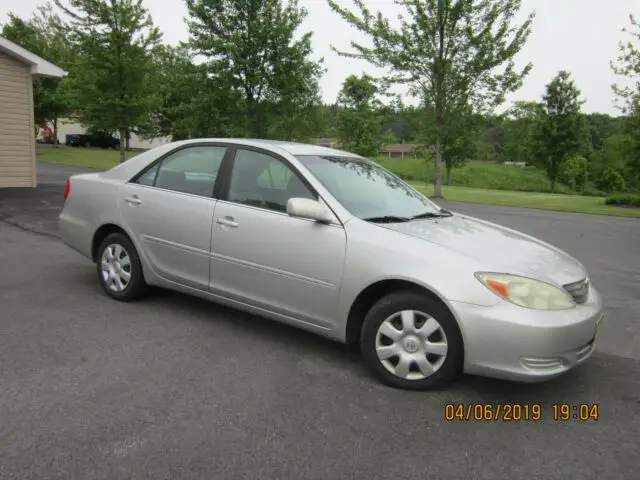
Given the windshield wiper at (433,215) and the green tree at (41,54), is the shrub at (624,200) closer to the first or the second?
the windshield wiper at (433,215)

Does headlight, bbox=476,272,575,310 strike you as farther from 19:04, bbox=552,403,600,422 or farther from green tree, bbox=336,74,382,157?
green tree, bbox=336,74,382,157

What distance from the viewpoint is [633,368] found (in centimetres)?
400

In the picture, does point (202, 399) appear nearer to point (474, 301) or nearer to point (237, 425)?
point (237, 425)

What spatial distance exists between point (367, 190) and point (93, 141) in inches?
2240

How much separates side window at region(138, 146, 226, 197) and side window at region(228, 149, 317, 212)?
0.23m

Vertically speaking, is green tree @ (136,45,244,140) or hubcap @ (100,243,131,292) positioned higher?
green tree @ (136,45,244,140)

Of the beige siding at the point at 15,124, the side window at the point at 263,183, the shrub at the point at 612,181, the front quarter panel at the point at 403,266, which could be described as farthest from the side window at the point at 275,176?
the shrub at the point at 612,181

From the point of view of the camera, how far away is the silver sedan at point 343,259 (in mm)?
3182

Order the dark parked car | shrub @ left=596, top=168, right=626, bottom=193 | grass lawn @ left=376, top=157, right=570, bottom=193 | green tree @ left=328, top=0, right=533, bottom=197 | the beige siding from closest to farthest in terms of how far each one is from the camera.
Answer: the beige siding < green tree @ left=328, top=0, right=533, bottom=197 < the dark parked car < grass lawn @ left=376, top=157, right=570, bottom=193 < shrub @ left=596, top=168, right=626, bottom=193

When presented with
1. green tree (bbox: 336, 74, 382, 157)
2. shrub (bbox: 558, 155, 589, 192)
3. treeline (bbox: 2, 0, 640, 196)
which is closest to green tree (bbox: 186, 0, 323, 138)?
treeline (bbox: 2, 0, 640, 196)

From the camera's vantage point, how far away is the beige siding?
14641 millimetres

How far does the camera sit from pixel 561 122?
4019 cm

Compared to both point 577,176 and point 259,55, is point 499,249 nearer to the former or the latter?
point 259,55

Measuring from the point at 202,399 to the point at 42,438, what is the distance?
0.86m
